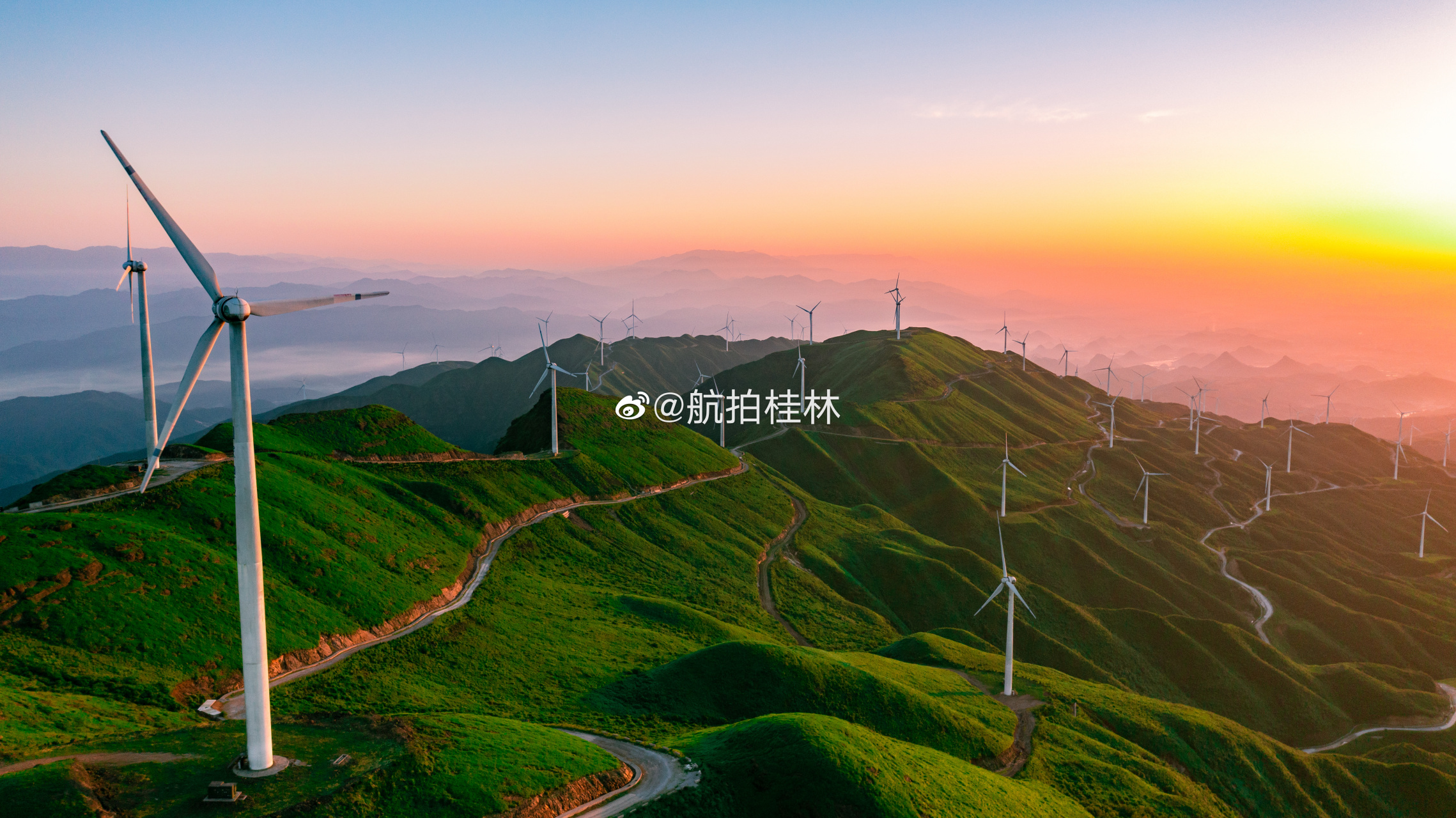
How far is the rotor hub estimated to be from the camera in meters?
39.8

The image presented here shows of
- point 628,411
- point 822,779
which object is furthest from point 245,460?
point 628,411

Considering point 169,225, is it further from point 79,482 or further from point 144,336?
point 79,482

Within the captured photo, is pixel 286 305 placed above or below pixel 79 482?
above

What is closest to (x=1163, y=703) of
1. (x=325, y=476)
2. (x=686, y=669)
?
(x=686, y=669)

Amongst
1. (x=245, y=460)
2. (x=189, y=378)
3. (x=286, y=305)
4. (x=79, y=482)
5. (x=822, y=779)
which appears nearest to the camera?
(x=245, y=460)

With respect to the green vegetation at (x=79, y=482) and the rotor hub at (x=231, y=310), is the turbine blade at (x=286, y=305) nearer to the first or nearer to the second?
the rotor hub at (x=231, y=310)

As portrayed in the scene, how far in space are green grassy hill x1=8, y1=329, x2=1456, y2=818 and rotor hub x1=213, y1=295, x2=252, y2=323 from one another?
24483 mm

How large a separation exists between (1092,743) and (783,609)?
55.8 m

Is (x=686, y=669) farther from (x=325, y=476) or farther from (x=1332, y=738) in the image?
(x=1332, y=738)

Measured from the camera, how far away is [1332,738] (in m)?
136

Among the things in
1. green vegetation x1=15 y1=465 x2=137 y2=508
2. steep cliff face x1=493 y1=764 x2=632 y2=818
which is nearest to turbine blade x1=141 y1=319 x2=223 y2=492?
steep cliff face x1=493 y1=764 x2=632 y2=818

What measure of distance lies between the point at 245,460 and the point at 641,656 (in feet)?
195

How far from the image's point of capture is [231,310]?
39906mm

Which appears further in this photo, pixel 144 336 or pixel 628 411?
pixel 628 411
